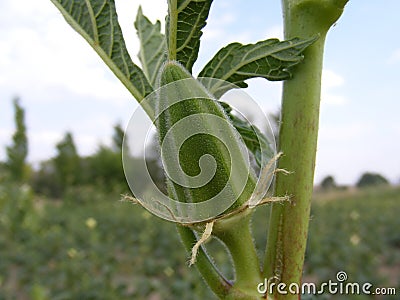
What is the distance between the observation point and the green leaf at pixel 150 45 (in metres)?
0.87

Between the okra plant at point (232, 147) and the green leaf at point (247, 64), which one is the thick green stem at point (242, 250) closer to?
the okra plant at point (232, 147)

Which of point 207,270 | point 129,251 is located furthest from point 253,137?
point 129,251

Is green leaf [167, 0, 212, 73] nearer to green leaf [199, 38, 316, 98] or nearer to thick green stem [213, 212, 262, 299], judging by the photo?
green leaf [199, 38, 316, 98]

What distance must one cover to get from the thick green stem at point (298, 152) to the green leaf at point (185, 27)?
0.13 metres

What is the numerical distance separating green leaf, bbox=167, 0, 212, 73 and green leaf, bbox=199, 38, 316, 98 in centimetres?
4

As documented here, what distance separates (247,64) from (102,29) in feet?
0.73

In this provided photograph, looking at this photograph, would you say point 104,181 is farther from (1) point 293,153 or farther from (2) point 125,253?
(1) point 293,153

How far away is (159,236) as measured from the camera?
8.66m

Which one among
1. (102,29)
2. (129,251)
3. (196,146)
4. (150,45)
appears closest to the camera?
(196,146)

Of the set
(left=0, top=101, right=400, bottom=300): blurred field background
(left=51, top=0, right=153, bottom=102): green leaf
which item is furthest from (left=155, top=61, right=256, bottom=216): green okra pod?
(left=0, top=101, right=400, bottom=300): blurred field background

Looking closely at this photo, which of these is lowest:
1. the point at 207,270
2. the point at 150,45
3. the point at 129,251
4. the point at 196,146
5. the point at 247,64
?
the point at 207,270

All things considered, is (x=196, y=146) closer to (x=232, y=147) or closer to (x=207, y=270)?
(x=232, y=147)

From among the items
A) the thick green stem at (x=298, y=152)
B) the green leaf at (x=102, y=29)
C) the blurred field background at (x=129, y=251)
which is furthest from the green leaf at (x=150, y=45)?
the blurred field background at (x=129, y=251)

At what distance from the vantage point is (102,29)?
0.74 metres
